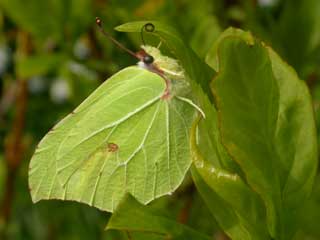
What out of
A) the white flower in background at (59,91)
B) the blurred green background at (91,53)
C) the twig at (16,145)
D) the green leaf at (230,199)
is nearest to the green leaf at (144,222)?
the green leaf at (230,199)

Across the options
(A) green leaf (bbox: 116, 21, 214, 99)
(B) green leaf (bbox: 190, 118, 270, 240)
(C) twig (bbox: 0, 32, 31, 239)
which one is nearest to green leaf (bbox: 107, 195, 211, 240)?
(B) green leaf (bbox: 190, 118, 270, 240)

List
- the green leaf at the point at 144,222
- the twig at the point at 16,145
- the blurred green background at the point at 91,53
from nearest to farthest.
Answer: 1. the green leaf at the point at 144,222
2. the blurred green background at the point at 91,53
3. the twig at the point at 16,145

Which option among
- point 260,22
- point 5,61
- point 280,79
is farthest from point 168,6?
point 5,61

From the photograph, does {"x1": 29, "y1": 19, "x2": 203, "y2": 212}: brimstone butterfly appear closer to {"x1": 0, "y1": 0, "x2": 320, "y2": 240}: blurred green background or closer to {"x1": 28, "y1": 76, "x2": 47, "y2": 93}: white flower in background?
{"x1": 0, "y1": 0, "x2": 320, "y2": 240}: blurred green background

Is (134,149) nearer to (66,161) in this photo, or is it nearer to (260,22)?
(66,161)

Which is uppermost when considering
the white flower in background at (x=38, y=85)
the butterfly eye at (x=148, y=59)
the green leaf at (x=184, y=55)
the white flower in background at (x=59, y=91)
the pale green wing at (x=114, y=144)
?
the green leaf at (x=184, y=55)

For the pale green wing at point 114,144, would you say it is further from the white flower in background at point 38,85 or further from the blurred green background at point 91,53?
the white flower in background at point 38,85

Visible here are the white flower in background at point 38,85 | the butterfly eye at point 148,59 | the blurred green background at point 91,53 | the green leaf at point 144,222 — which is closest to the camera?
the green leaf at point 144,222
